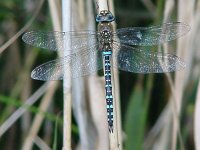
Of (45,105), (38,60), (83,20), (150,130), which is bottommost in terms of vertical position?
(150,130)

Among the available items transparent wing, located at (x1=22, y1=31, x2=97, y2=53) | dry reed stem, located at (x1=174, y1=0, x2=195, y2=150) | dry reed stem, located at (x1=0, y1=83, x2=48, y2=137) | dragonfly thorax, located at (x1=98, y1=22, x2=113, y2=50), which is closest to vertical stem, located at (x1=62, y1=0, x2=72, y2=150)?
transparent wing, located at (x1=22, y1=31, x2=97, y2=53)

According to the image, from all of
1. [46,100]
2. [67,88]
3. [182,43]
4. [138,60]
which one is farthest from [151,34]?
[46,100]

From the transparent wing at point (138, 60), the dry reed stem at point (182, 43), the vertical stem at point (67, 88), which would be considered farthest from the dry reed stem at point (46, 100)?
the dry reed stem at point (182, 43)

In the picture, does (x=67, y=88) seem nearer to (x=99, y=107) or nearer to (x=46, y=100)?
(x=99, y=107)

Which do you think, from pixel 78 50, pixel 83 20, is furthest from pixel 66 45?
pixel 83 20

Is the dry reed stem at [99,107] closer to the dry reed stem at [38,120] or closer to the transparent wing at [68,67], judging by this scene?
the transparent wing at [68,67]

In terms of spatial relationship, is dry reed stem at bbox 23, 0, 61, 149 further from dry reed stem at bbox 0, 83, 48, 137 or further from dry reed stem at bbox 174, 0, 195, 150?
dry reed stem at bbox 174, 0, 195, 150

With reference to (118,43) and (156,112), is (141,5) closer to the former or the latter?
(156,112)
